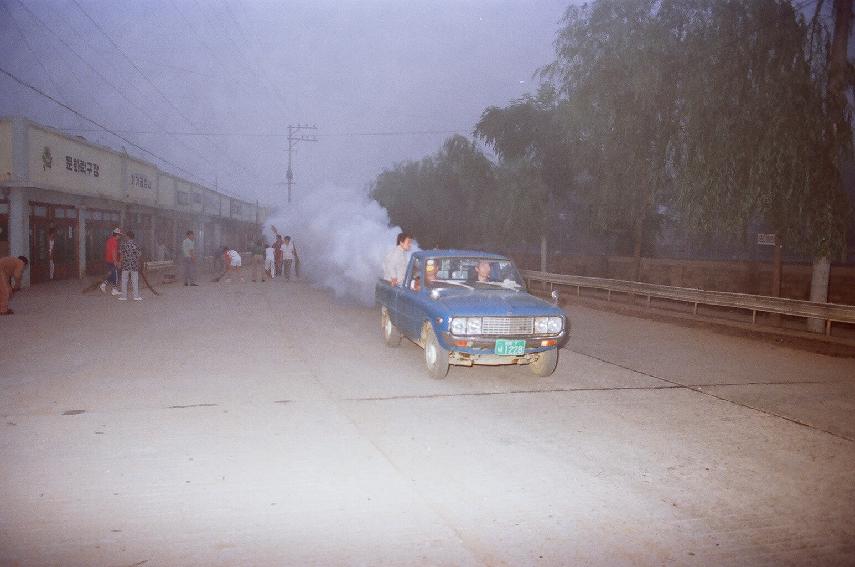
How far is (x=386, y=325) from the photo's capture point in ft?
35.7

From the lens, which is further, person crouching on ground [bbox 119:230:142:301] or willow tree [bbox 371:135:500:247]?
willow tree [bbox 371:135:500:247]

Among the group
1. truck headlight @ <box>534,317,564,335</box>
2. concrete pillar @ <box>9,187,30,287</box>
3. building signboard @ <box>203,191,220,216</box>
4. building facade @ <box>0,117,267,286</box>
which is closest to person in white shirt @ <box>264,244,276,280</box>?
building facade @ <box>0,117,267,286</box>

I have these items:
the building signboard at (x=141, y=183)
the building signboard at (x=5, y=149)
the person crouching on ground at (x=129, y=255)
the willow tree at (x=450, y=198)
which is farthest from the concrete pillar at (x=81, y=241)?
the willow tree at (x=450, y=198)

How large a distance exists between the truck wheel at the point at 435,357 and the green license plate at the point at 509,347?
0.73 metres

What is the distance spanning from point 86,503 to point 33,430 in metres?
1.98

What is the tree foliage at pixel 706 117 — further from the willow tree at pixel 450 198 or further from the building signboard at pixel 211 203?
the building signboard at pixel 211 203

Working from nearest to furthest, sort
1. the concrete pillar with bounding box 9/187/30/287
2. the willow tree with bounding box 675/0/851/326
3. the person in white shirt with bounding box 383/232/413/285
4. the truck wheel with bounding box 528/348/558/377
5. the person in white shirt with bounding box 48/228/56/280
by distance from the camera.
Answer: the truck wheel with bounding box 528/348/558/377 < the person in white shirt with bounding box 383/232/413/285 < the willow tree with bounding box 675/0/851/326 < the concrete pillar with bounding box 9/187/30/287 < the person in white shirt with bounding box 48/228/56/280

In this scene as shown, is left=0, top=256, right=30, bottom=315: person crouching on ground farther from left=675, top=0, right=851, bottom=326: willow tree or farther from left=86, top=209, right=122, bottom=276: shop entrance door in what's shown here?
left=675, top=0, right=851, bottom=326: willow tree

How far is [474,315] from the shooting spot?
7.65 metres

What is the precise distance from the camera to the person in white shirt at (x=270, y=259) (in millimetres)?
26003

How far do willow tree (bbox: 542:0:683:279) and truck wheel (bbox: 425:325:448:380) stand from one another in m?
10.5

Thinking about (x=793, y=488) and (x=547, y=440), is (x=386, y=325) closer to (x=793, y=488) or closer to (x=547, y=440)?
(x=547, y=440)

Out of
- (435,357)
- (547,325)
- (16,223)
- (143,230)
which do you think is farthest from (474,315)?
(143,230)

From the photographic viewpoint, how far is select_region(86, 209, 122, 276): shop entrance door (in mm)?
25977
